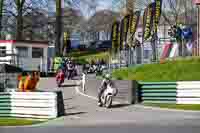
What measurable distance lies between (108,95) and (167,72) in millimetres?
6655

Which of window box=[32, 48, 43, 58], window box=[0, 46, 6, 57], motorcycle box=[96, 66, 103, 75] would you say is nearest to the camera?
motorcycle box=[96, 66, 103, 75]

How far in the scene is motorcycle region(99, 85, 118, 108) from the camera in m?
24.2

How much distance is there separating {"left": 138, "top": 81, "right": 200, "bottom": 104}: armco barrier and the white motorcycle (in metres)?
1.59

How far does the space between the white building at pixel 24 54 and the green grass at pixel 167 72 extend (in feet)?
57.7

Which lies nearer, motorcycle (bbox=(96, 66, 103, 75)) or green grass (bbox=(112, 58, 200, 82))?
green grass (bbox=(112, 58, 200, 82))

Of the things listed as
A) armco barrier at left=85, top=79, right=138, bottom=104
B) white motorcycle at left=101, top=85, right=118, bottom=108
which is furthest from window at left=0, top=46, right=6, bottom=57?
white motorcycle at left=101, top=85, right=118, bottom=108

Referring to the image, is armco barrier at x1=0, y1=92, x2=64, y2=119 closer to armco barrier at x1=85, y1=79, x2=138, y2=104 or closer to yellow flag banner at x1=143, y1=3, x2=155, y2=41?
armco barrier at x1=85, y1=79, x2=138, y2=104

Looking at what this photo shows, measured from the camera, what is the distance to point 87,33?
369 ft

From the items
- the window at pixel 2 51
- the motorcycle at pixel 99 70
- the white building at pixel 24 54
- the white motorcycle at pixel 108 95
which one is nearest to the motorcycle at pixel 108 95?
the white motorcycle at pixel 108 95

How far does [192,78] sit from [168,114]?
7.45 meters

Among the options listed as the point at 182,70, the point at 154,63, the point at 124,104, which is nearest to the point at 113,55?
the point at 154,63

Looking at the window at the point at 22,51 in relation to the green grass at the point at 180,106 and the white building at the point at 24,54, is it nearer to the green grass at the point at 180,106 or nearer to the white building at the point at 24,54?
the white building at the point at 24,54

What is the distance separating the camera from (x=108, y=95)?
24359mm

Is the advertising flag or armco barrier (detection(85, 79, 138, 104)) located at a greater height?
the advertising flag
